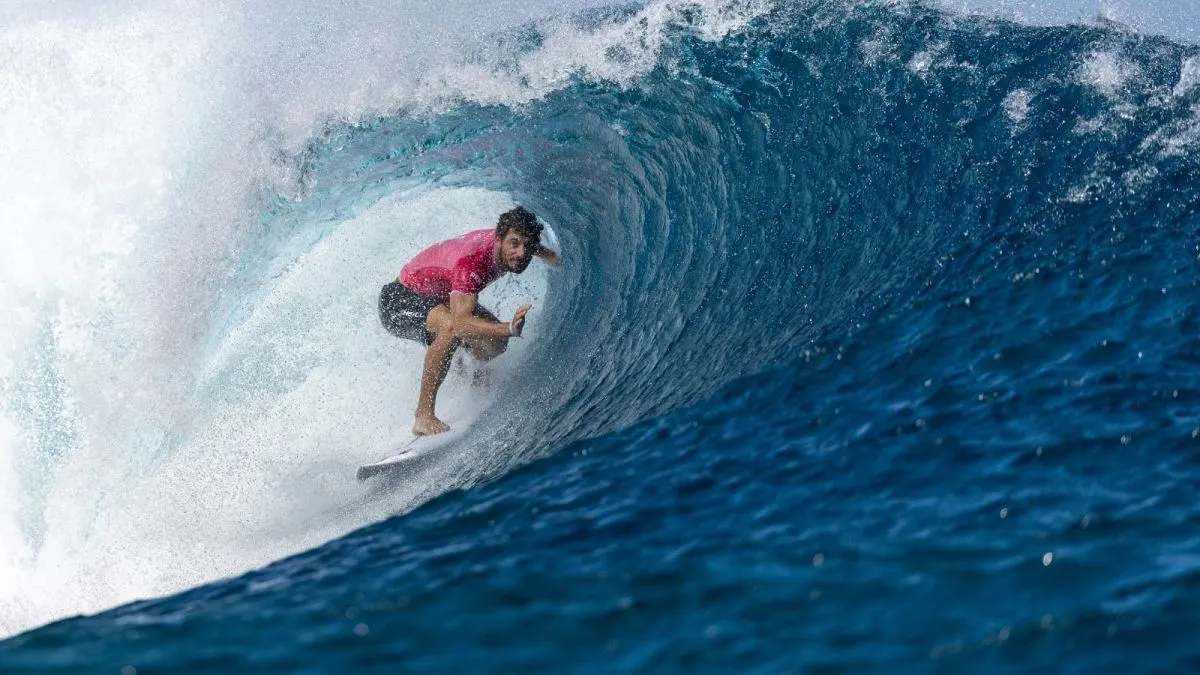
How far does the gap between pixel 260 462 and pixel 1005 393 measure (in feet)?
17.1

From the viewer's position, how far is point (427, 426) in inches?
330

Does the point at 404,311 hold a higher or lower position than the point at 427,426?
higher

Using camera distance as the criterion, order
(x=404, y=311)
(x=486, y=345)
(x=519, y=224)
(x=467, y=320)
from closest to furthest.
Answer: (x=519, y=224) → (x=467, y=320) → (x=486, y=345) → (x=404, y=311)

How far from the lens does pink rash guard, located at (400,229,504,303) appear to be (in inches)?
327

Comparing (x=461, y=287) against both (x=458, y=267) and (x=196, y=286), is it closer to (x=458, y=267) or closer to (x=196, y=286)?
(x=458, y=267)

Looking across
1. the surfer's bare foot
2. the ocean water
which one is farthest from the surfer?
the ocean water

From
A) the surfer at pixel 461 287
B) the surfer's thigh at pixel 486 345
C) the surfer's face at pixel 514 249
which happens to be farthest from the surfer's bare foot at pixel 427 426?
the surfer's face at pixel 514 249

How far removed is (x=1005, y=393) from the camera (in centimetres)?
640

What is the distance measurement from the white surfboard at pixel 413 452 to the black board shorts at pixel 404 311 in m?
0.85

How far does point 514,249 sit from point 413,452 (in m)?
1.58

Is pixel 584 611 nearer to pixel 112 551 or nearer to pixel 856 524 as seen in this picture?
pixel 856 524

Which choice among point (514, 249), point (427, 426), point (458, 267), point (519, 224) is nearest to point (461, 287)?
point (458, 267)

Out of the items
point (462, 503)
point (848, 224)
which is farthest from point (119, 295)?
point (848, 224)

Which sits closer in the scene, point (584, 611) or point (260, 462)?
point (584, 611)
